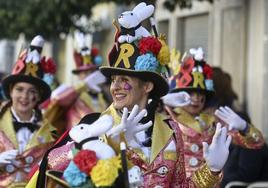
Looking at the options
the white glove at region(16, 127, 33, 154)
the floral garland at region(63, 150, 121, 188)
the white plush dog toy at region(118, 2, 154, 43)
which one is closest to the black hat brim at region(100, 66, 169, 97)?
the white plush dog toy at region(118, 2, 154, 43)

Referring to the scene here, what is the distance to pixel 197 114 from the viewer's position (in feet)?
22.2

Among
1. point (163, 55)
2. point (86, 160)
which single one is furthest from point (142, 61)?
point (86, 160)

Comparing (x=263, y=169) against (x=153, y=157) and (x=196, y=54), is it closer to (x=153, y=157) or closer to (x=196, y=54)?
(x=196, y=54)

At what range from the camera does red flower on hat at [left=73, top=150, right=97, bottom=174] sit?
11.7ft

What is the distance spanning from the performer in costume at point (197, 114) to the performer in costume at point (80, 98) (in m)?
2.15

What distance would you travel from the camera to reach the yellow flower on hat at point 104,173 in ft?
11.5

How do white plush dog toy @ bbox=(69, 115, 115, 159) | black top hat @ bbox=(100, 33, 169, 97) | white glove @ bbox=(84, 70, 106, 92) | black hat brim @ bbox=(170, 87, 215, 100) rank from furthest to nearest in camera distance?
white glove @ bbox=(84, 70, 106, 92) < black hat brim @ bbox=(170, 87, 215, 100) < black top hat @ bbox=(100, 33, 169, 97) < white plush dog toy @ bbox=(69, 115, 115, 159)

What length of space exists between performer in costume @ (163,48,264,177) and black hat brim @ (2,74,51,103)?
3.44 ft

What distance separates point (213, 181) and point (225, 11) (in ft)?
21.0

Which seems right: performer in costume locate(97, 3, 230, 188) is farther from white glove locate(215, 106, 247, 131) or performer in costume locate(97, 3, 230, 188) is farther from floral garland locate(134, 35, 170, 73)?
white glove locate(215, 106, 247, 131)

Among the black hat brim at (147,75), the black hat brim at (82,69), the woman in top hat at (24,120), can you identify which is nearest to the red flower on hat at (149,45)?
the black hat brim at (147,75)

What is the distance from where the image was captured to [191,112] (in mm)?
6730

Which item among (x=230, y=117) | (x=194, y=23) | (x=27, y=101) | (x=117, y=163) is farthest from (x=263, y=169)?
(x=194, y=23)

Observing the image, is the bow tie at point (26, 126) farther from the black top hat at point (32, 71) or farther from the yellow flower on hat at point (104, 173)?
the yellow flower on hat at point (104, 173)
